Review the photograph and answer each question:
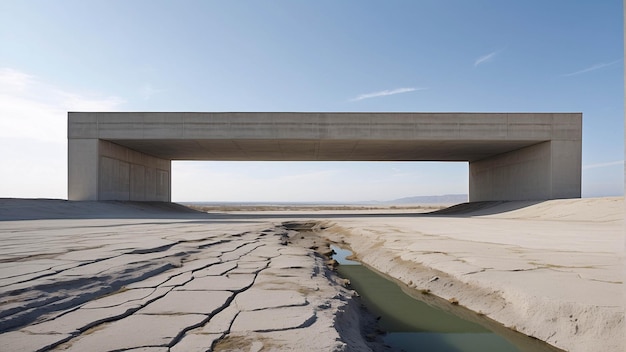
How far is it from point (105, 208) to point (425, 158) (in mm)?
19652

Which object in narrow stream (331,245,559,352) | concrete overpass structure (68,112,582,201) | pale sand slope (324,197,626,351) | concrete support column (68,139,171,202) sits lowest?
narrow stream (331,245,559,352)

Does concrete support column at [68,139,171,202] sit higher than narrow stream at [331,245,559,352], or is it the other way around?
concrete support column at [68,139,171,202]

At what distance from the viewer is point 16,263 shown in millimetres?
3953

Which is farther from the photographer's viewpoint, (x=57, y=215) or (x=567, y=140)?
(x=567, y=140)

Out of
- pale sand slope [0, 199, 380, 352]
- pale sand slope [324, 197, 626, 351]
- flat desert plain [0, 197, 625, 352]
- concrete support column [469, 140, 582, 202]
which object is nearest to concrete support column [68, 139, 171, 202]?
flat desert plain [0, 197, 625, 352]

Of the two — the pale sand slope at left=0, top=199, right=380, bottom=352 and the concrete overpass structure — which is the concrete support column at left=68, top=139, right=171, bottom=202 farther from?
the pale sand slope at left=0, top=199, right=380, bottom=352

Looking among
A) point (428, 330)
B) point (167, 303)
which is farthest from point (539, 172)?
point (167, 303)

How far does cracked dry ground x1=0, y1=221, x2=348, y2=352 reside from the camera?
208 cm

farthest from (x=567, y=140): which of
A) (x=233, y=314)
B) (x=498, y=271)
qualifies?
(x=233, y=314)

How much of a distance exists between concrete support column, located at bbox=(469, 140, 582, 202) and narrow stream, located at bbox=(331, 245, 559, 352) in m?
16.7

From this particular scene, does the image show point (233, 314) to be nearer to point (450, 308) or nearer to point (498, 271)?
point (450, 308)

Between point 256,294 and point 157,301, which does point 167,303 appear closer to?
point 157,301

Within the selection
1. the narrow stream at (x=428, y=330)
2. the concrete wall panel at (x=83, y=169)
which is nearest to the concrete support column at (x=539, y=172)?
the narrow stream at (x=428, y=330)

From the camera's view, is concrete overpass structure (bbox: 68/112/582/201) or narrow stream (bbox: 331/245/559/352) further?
concrete overpass structure (bbox: 68/112/582/201)
